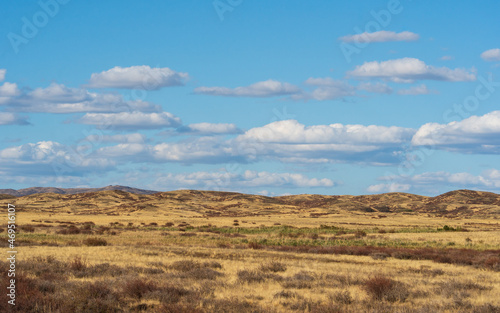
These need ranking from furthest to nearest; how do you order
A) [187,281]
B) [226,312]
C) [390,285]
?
[187,281] < [390,285] < [226,312]

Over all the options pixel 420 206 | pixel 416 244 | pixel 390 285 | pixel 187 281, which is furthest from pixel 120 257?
pixel 420 206

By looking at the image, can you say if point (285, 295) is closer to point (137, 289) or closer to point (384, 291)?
point (384, 291)

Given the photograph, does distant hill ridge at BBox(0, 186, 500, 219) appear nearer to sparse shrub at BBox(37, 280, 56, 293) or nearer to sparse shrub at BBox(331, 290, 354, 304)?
sparse shrub at BBox(37, 280, 56, 293)

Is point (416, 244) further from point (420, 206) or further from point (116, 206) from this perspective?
point (420, 206)

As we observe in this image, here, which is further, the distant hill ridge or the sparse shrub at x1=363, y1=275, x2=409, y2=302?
the distant hill ridge

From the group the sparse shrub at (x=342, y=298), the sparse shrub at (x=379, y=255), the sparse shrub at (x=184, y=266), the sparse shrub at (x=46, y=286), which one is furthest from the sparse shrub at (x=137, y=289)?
the sparse shrub at (x=379, y=255)

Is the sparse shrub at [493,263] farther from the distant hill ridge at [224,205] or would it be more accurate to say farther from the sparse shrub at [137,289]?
the distant hill ridge at [224,205]

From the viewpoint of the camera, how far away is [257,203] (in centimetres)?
17700

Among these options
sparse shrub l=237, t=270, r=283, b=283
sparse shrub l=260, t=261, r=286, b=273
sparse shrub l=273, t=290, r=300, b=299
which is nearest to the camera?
sparse shrub l=273, t=290, r=300, b=299

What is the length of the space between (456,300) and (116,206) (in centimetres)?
14111

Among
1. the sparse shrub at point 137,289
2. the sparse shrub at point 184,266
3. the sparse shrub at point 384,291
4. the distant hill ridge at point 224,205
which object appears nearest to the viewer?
the sparse shrub at point 137,289

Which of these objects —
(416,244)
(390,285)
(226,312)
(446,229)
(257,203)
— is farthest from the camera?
(257,203)

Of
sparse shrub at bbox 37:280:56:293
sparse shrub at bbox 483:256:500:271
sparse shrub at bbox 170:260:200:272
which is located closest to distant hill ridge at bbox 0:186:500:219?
sparse shrub at bbox 483:256:500:271

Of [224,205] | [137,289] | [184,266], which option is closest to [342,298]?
[137,289]
